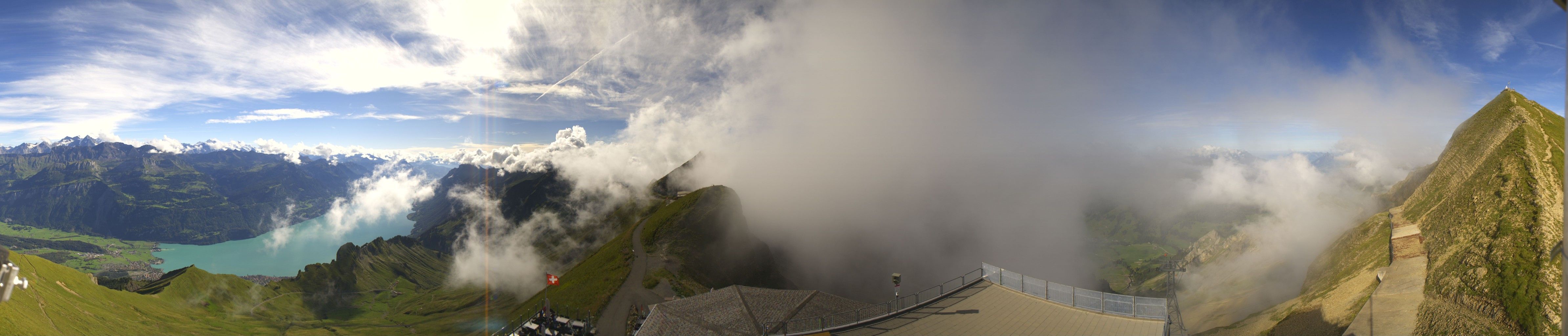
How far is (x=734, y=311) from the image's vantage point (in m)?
37.2

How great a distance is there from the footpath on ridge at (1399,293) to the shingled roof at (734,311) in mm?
43297

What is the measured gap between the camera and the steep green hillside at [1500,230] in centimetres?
3275

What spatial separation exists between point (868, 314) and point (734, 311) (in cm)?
1239

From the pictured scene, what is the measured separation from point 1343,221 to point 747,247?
148 meters

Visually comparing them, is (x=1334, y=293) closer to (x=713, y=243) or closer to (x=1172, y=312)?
(x=1172, y=312)

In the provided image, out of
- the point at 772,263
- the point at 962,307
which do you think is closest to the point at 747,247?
A: the point at 772,263

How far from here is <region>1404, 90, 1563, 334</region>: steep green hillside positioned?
1289 inches

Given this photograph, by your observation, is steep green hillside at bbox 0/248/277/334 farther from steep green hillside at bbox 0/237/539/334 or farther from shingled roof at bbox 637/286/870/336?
shingled roof at bbox 637/286/870/336

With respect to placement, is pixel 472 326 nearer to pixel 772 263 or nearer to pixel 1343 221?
pixel 772 263

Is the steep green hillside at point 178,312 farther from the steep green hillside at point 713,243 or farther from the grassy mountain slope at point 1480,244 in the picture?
the grassy mountain slope at point 1480,244

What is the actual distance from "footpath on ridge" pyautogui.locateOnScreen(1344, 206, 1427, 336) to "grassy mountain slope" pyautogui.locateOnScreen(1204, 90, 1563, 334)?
67 centimetres

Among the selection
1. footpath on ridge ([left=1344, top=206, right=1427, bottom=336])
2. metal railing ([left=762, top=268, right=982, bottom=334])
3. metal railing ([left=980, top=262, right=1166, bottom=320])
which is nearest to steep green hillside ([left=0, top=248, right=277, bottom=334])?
metal railing ([left=762, top=268, right=982, bottom=334])

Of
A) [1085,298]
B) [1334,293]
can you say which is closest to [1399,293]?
[1334,293]

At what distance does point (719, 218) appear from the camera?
506ft
